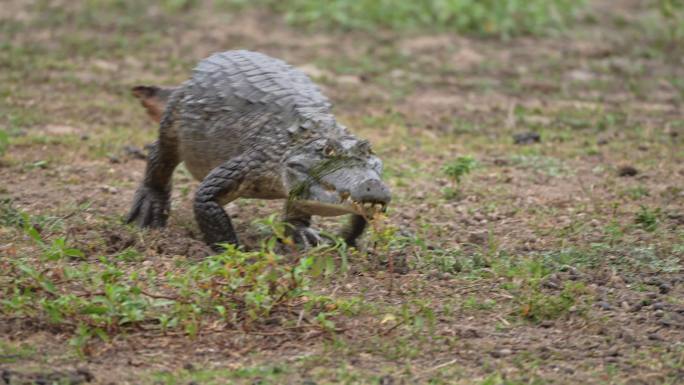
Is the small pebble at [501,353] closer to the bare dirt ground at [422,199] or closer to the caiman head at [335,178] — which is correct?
the bare dirt ground at [422,199]

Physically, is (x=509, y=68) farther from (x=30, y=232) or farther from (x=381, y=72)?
(x=30, y=232)

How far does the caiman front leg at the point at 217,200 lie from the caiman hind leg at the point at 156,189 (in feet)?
1.97

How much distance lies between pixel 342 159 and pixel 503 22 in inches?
272

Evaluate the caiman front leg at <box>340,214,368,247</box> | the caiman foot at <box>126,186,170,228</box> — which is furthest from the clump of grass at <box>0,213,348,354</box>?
the caiman foot at <box>126,186,170,228</box>


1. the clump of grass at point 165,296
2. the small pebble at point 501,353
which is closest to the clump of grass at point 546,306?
the small pebble at point 501,353

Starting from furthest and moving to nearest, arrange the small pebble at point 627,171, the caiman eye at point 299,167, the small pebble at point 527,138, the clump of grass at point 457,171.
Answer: the small pebble at point 527,138 → the small pebble at point 627,171 → the clump of grass at point 457,171 → the caiman eye at point 299,167

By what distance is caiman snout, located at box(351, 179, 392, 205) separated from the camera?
5.61m

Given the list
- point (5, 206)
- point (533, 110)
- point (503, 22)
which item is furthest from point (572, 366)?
point (503, 22)

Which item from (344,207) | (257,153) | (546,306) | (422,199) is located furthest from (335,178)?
(422,199)

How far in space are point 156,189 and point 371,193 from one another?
1.90 m

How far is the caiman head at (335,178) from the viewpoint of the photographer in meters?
5.65

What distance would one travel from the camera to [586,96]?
10594mm

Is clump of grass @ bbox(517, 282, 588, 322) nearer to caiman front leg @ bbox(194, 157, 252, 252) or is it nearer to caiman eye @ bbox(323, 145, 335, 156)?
caiman eye @ bbox(323, 145, 335, 156)

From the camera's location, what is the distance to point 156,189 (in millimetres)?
7035
